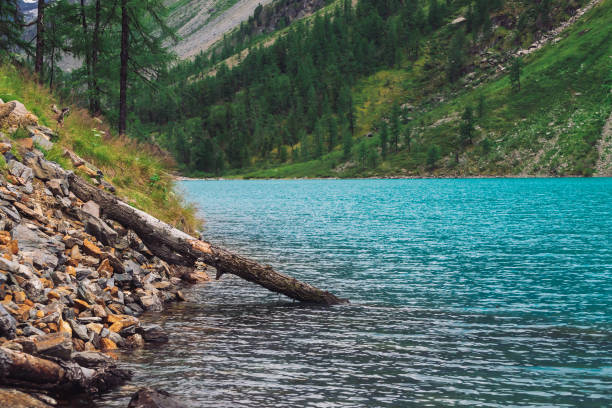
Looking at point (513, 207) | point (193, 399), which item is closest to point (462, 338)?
point (193, 399)

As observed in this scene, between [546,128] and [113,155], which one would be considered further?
[546,128]

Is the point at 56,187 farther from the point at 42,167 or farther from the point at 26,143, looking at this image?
the point at 26,143

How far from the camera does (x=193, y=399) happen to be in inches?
394

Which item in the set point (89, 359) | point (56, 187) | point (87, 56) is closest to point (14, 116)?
point (56, 187)

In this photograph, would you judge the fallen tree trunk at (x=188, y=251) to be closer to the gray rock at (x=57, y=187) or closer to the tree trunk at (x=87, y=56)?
the gray rock at (x=57, y=187)

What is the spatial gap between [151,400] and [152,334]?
16.3ft

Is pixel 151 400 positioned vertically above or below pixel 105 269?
below

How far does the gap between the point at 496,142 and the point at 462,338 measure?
179 m

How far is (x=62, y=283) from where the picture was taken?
13648 mm

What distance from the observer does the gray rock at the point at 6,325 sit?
9.65 metres

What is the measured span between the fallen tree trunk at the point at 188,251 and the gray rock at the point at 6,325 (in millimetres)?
8347

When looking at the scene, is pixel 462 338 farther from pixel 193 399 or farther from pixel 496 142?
pixel 496 142

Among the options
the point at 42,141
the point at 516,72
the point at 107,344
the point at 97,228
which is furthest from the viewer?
the point at 516,72

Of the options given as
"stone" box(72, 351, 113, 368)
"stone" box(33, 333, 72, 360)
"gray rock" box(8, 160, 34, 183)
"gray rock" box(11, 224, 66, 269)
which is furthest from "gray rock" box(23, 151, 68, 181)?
"stone" box(33, 333, 72, 360)
